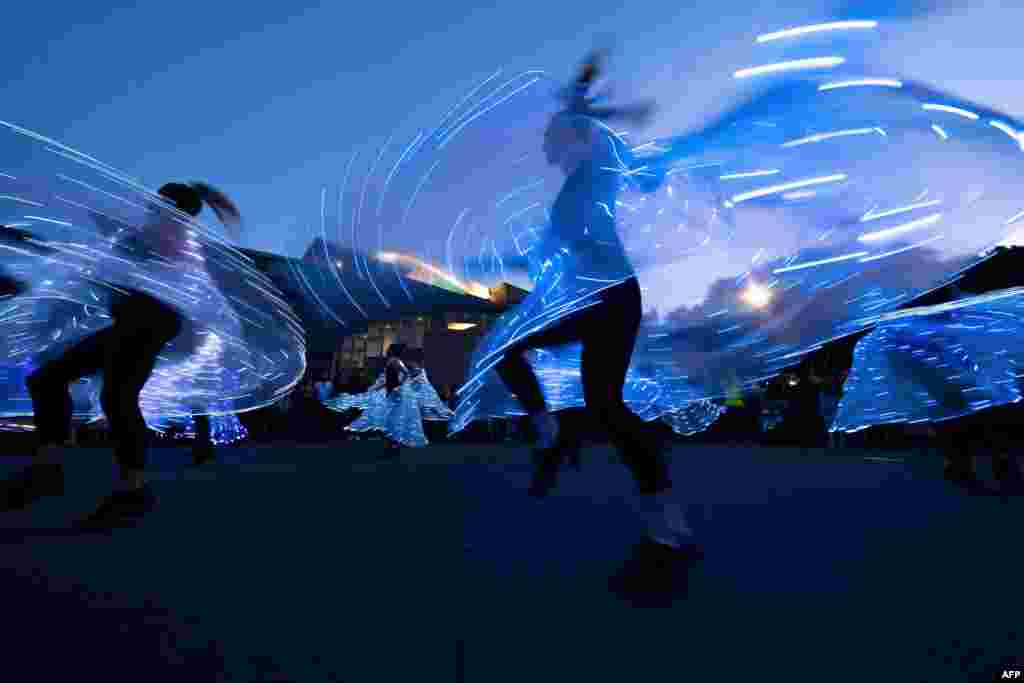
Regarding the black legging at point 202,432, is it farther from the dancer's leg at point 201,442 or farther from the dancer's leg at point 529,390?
the dancer's leg at point 529,390

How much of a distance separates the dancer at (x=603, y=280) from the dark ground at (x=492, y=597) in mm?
332

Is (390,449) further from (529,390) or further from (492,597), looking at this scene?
(492,597)

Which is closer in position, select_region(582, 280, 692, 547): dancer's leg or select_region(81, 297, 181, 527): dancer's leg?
select_region(582, 280, 692, 547): dancer's leg

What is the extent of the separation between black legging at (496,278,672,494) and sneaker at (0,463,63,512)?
10.5ft

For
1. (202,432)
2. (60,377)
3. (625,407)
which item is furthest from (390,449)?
(625,407)

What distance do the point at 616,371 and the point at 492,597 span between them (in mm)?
979

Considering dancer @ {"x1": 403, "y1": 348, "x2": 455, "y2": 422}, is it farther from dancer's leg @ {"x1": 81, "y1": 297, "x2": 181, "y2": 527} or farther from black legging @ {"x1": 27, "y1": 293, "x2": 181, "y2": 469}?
dancer's leg @ {"x1": 81, "y1": 297, "x2": 181, "y2": 527}

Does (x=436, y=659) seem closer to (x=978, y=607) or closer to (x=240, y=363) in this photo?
(x=978, y=607)

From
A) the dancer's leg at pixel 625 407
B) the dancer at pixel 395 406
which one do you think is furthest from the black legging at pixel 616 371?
the dancer at pixel 395 406

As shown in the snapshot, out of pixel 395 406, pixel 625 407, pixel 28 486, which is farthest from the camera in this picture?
pixel 395 406

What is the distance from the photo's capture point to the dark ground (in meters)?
1.27

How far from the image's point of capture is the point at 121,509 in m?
2.89

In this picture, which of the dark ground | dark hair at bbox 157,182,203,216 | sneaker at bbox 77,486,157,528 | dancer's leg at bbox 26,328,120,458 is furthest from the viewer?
dark hair at bbox 157,182,203,216

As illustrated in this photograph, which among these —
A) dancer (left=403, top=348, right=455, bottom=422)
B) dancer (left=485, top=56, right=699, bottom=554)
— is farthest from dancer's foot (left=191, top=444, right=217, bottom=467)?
dancer (left=485, top=56, right=699, bottom=554)
